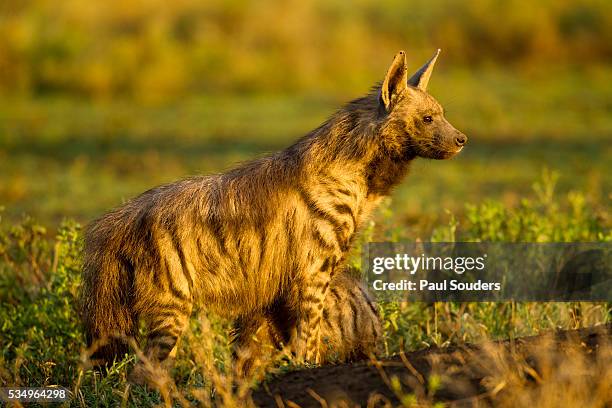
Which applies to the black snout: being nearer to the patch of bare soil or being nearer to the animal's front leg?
the animal's front leg

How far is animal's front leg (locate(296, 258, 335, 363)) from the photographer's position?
600 centimetres

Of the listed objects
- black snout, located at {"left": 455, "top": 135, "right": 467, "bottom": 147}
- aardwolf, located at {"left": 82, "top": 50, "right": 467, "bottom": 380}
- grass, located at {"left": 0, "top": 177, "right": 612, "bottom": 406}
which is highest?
black snout, located at {"left": 455, "top": 135, "right": 467, "bottom": 147}

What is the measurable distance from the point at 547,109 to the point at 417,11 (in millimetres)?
9662

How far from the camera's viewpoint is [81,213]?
1239 cm

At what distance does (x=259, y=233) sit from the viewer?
6.12 meters

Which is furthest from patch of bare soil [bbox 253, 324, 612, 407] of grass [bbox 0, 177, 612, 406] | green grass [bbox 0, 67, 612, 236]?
green grass [bbox 0, 67, 612, 236]

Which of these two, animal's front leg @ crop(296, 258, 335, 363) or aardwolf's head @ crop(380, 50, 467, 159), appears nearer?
animal's front leg @ crop(296, 258, 335, 363)

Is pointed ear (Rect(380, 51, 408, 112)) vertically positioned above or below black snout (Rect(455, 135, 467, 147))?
above

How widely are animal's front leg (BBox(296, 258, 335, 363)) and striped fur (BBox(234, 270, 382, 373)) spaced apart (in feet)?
0.77

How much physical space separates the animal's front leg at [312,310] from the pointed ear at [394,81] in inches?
38.4

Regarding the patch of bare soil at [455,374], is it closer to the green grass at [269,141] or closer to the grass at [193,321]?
the grass at [193,321]

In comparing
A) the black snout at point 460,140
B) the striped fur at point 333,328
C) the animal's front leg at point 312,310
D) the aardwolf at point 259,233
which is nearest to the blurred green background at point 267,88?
the striped fur at point 333,328

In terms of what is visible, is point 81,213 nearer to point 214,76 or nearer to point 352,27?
Answer: point 214,76

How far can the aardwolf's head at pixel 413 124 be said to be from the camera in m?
6.17
